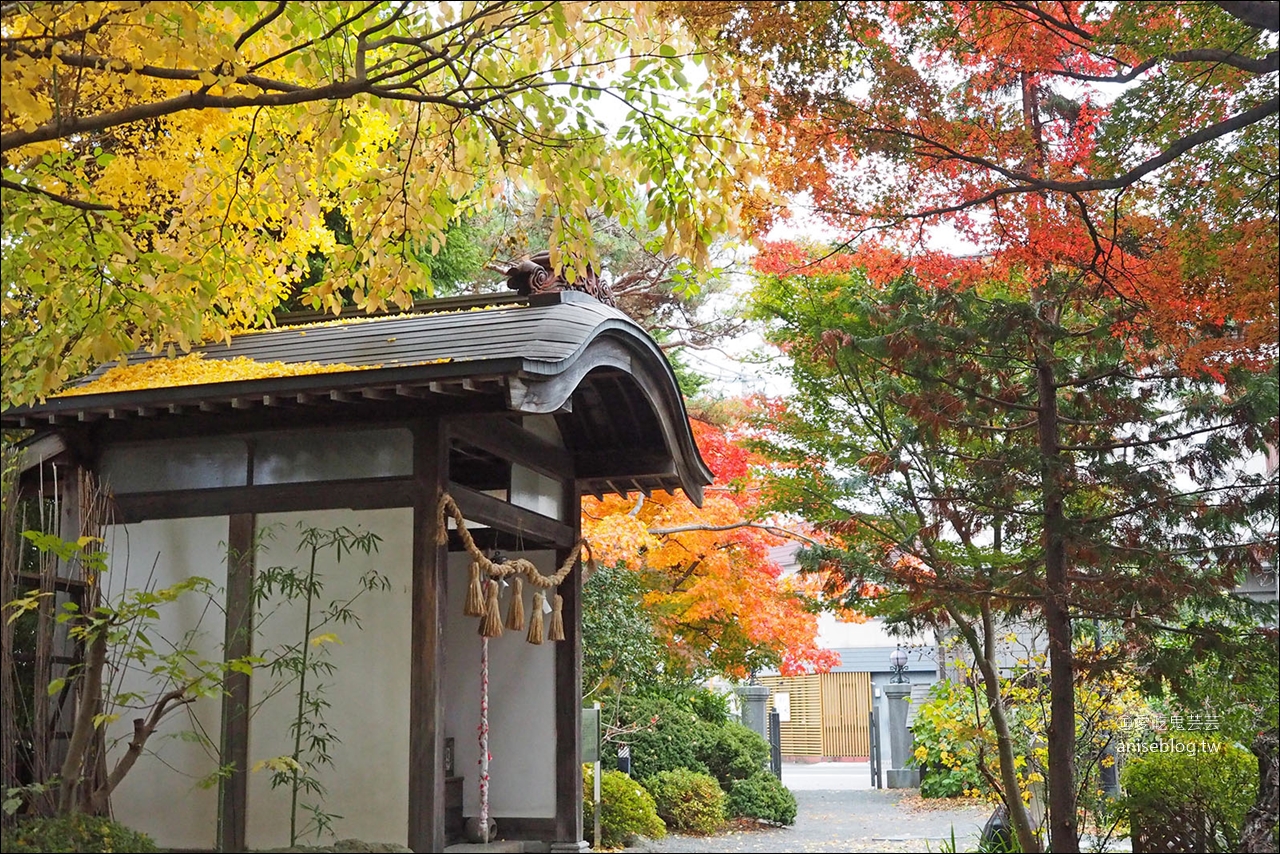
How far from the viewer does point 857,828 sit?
14273 millimetres

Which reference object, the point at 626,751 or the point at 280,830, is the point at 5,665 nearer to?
the point at 280,830

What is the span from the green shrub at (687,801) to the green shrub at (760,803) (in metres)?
0.57

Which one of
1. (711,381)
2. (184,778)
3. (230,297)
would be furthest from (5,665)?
(711,381)

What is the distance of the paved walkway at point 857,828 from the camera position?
40.8ft

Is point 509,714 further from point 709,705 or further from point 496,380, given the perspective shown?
point 709,705

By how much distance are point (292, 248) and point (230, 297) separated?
1483mm

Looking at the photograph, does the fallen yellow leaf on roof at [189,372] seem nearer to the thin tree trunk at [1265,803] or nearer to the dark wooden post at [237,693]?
the dark wooden post at [237,693]

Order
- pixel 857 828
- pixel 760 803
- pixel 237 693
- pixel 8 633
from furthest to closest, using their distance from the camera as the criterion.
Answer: pixel 760 803 → pixel 857 828 → pixel 237 693 → pixel 8 633

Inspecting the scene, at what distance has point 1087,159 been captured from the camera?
24.1ft

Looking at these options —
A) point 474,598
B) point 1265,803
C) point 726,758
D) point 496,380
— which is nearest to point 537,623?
point 474,598

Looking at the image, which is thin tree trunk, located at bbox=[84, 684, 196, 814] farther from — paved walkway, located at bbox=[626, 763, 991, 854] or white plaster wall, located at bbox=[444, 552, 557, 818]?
paved walkway, located at bbox=[626, 763, 991, 854]

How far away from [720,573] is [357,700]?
26.0 ft

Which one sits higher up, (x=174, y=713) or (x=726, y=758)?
(x=174, y=713)

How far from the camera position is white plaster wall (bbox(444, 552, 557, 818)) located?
9.42 metres
